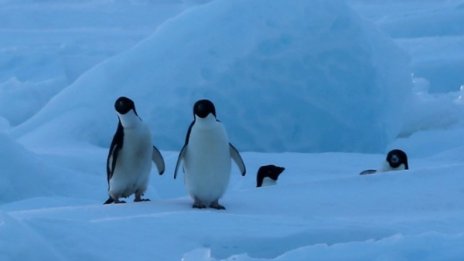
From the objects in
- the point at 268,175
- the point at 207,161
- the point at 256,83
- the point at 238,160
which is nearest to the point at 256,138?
the point at 256,83

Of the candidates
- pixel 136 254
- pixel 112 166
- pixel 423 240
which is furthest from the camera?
pixel 112 166

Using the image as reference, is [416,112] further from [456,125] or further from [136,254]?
[136,254]

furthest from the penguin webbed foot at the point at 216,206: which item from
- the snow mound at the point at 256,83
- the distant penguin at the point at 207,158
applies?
the snow mound at the point at 256,83

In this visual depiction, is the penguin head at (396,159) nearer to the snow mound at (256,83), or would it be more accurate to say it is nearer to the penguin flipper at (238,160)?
the penguin flipper at (238,160)

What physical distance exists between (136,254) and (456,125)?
766 centimetres

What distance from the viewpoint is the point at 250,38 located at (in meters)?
9.05

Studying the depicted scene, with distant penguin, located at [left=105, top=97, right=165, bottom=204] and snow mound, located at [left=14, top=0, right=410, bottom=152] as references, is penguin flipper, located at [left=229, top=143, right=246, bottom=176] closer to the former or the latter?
distant penguin, located at [left=105, top=97, right=165, bottom=204]

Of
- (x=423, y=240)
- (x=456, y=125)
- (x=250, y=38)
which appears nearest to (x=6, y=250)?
(x=423, y=240)

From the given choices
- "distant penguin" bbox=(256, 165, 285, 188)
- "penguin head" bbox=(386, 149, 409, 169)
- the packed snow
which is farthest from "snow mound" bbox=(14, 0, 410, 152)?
"penguin head" bbox=(386, 149, 409, 169)

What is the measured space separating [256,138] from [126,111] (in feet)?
14.4

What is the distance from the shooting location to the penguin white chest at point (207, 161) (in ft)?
14.4

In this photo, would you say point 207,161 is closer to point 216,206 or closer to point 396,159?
point 216,206

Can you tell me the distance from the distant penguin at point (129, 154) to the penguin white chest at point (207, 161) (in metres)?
0.28

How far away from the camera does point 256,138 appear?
896 centimetres
